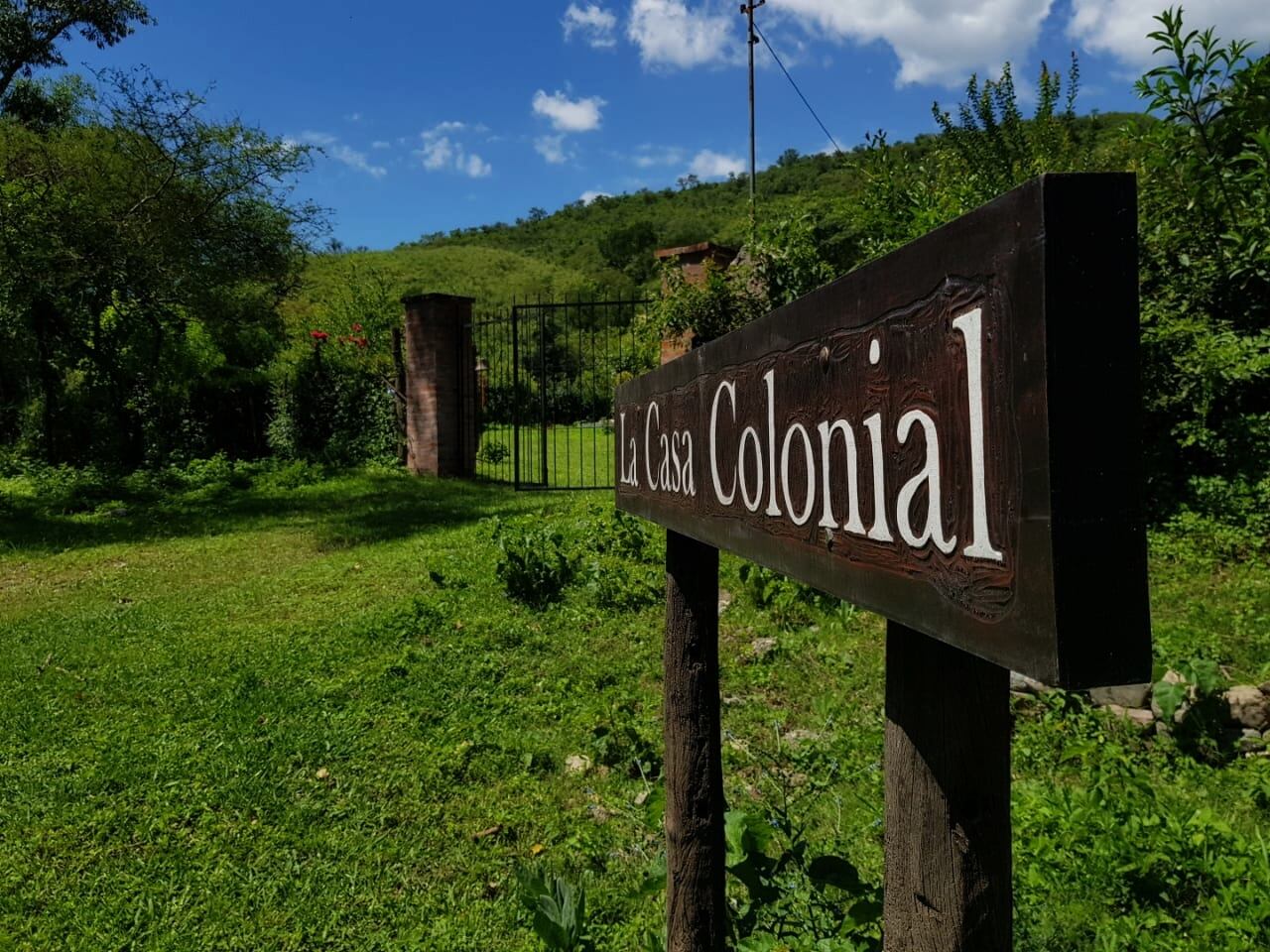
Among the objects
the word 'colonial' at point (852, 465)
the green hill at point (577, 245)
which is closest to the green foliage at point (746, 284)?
the word 'colonial' at point (852, 465)

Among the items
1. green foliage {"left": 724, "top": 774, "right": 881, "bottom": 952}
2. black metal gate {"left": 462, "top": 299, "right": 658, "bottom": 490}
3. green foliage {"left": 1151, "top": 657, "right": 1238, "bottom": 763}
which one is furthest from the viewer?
black metal gate {"left": 462, "top": 299, "right": 658, "bottom": 490}

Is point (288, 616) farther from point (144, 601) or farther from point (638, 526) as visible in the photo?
point (638, 526)

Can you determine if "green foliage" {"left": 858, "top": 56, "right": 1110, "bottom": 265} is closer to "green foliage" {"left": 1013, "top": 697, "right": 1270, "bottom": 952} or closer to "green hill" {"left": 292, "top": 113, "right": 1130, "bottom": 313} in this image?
"green foliage" {"left": 1013, "top": 697, "right": 1270, "bottom": 952}

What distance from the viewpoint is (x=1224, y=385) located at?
18.0 feet

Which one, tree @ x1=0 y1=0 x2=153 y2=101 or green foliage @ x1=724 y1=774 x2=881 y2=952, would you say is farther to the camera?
tree @ x1=0 y1=0 x2=153 y2=101

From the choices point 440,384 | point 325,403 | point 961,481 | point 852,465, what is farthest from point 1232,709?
point 325,403

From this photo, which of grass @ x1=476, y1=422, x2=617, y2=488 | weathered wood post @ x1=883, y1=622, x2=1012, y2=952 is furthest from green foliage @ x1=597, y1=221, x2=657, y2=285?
weathered wood post @ x1=883, y1=622, x2=1012, y2=952

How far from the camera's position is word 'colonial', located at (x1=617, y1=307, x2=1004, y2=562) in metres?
0.61

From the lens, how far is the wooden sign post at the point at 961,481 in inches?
21.3

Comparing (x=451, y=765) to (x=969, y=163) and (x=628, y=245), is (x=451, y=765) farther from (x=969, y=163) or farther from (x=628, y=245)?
(x=628, y=245)

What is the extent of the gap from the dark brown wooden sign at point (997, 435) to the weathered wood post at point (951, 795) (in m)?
0.16

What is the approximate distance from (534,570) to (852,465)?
4848 mm

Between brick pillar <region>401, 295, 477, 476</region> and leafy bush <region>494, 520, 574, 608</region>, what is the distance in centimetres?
561

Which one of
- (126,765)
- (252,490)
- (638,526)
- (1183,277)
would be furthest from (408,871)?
(252,490)
